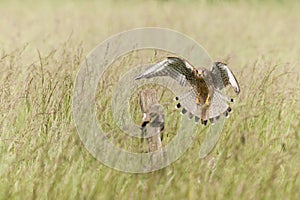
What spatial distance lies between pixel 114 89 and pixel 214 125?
62 centimetres

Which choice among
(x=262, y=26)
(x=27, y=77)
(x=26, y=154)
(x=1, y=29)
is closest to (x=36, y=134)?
(x=26, y=154)

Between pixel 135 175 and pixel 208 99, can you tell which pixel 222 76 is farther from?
pixel 135 175

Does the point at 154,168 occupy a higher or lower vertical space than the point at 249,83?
lower

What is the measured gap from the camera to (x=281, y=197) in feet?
8.61

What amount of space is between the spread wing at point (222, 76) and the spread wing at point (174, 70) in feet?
0.50

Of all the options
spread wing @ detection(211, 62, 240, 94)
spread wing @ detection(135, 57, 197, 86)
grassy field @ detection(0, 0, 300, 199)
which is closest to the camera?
grassy field @ detection(0, 0, 300, 199)

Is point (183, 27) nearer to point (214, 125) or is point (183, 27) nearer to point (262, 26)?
point (262, 26)

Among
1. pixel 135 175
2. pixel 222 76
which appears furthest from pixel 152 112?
pixel 222 76

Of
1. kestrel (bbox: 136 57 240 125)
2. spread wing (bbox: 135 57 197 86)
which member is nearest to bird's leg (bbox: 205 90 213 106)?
kestrel (bbox: 136 57 240 125)

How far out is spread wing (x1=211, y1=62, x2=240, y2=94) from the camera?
294 cm

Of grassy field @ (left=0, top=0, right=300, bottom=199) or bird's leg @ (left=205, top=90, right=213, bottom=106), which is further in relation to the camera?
bird's leg @ (left=205, top=90, right=213, bottom=106)

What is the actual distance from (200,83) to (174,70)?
15cm

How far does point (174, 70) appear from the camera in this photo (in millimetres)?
2865

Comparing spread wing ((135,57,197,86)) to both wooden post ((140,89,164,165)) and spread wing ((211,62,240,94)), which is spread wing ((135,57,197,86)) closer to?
spread wing ((211,62,240,94))
